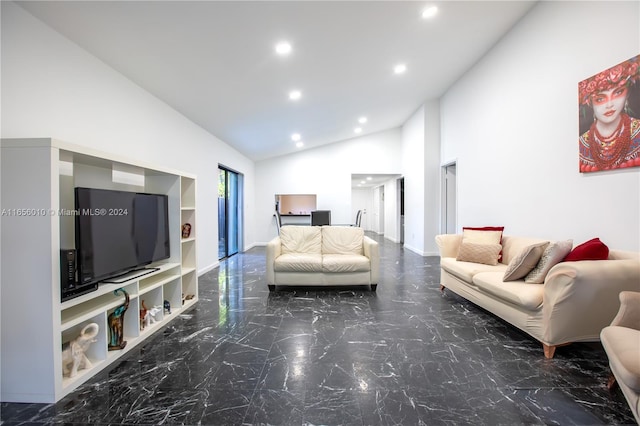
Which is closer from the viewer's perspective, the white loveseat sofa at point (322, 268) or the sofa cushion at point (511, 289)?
the sofa cushion at point (511, 289)

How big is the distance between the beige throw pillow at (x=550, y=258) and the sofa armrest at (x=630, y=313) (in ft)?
2.27

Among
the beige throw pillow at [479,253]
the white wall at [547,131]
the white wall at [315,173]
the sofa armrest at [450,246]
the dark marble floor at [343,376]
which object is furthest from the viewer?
the white wall at [315,173]

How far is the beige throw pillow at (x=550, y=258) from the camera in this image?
7.68 ft

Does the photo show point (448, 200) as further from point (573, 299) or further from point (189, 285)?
point (189, 285)

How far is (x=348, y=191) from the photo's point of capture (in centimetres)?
821

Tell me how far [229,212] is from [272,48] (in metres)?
4.34

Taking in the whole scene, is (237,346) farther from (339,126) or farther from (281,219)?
(281,219)

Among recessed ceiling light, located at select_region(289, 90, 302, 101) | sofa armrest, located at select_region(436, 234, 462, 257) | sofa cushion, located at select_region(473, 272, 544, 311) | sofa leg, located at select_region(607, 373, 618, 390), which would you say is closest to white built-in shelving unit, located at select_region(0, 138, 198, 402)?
recessed ceiling light, located at select_region(289, 90, 302, 101)

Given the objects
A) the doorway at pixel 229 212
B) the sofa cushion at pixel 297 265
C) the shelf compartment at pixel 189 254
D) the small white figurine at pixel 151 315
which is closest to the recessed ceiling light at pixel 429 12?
the sofa cushion at pixel 297 265

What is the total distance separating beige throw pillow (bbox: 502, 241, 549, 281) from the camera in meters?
2.44

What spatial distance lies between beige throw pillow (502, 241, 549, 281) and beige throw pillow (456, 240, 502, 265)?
2.27ft

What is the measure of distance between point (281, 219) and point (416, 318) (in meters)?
6.11

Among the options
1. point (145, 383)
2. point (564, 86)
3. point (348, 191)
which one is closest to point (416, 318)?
point (145, 383)

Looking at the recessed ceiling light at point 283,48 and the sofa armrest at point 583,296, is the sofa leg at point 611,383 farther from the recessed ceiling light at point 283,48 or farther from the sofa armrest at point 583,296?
the recessed ceiling light at point 283,48
